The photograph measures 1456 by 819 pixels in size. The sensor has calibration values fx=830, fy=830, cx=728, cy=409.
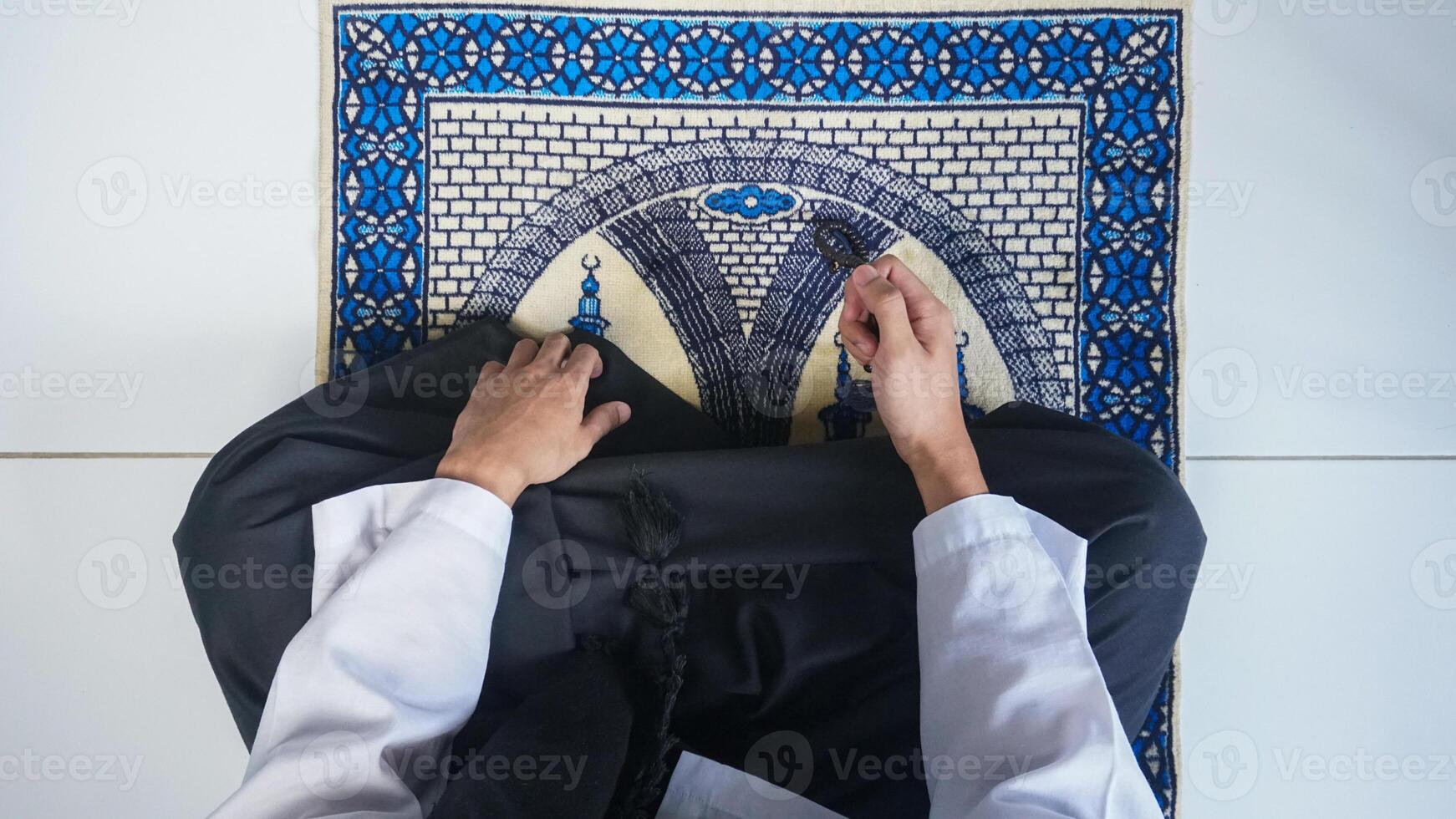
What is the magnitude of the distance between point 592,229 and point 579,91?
140 millimetres

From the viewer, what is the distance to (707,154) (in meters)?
0.85

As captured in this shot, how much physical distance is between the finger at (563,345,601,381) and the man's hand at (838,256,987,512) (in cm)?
24

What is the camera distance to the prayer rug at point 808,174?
2.77 ft

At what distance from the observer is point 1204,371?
851 mm

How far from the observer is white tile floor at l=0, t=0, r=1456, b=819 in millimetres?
846

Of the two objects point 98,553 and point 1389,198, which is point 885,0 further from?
point 98,553
